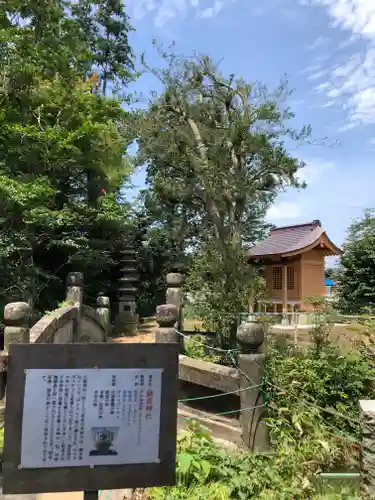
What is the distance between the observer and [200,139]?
1001 centimetres

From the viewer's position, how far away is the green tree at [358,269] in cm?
1564

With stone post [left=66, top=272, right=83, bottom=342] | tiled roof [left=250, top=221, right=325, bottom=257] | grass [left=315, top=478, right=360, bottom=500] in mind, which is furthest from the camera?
tiled roof [left=250, top=221, right=325, bottom=257]

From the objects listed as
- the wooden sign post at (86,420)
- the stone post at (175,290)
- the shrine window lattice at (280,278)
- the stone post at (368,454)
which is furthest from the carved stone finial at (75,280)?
the shrine window lattice at (280,278)

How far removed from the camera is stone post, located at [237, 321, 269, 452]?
13.6 ft

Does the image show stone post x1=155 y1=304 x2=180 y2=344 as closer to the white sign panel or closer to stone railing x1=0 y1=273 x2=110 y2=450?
stone railing x1=0 y1=273 x2=110 y2=450

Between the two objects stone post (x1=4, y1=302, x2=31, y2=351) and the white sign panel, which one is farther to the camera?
stone post (x1=4, y1=302, x2=31, y2=351)

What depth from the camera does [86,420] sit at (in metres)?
2.18

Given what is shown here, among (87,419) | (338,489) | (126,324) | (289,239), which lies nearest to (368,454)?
(338,489)

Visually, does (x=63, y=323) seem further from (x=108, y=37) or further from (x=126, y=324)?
(x=108, y=37)

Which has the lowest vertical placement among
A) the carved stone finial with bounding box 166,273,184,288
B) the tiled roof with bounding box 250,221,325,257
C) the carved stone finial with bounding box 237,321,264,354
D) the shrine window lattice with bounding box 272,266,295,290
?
the carved stone finial with bounding box 237,321,264,354

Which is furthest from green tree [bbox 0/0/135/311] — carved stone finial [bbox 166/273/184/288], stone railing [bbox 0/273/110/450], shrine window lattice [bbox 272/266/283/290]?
shrine window lattice [bbox 272/266/283/290]

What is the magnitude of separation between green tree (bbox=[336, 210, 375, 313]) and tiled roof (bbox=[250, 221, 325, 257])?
5.87 feet

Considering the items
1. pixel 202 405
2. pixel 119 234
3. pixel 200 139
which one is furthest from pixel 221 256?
pixel 119 234

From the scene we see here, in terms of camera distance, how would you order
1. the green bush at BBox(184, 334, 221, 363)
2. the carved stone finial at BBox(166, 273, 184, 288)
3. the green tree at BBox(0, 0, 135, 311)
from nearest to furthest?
the green bush at BBox(184, 334, 221, 363) < the carved stone finial at BBox(166, 273, 184, 288) < the green tree at BBox(0, 0, 135, 311)
